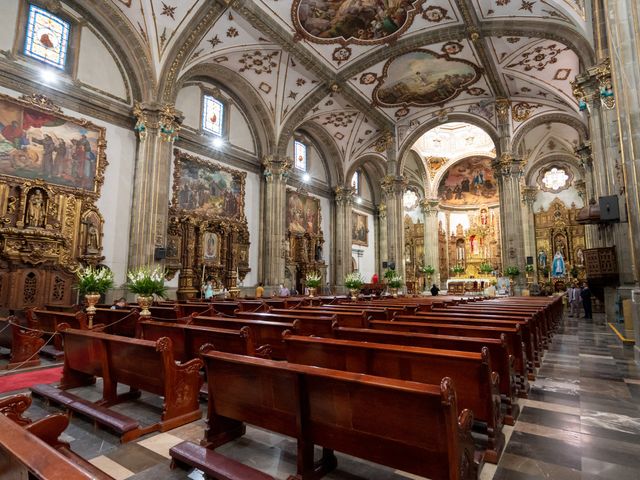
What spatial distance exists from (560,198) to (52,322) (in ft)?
102

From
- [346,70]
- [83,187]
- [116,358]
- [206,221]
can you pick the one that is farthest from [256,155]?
[116,358]

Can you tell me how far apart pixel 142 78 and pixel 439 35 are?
11695 millimetres

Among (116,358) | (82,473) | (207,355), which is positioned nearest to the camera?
(82,473)

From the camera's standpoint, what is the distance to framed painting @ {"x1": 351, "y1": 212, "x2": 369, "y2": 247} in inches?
1073

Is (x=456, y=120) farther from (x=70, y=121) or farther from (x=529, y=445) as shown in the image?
(x=529, y=445)

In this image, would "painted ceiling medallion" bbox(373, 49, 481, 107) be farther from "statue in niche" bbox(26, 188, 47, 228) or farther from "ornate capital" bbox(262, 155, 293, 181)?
"statue in niche" bbox(26, 188, 47, 228)

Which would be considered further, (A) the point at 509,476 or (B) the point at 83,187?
(B) the point at 83,187

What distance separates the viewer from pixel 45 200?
1104cm

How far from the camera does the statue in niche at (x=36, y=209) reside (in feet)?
34.7

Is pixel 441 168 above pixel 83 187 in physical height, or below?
above

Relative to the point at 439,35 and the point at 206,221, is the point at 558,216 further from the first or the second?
the point at 206,221

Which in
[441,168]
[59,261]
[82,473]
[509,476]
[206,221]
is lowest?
[509,476]

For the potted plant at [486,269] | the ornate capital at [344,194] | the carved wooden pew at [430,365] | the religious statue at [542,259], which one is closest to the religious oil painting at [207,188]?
the ornate capital at [344,194]

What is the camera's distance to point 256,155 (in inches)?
747
